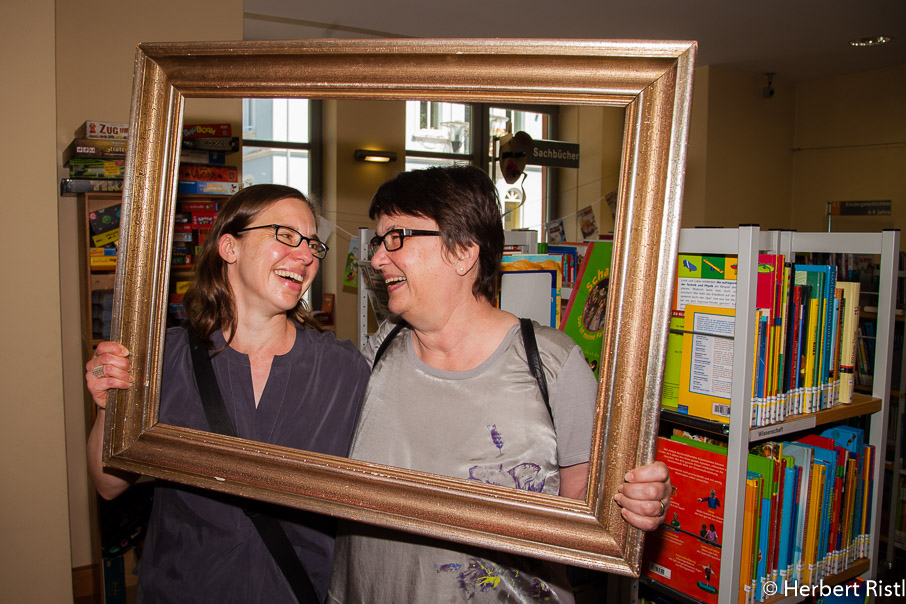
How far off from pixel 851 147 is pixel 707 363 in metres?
7.45

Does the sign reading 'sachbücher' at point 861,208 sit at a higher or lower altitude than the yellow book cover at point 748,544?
higher

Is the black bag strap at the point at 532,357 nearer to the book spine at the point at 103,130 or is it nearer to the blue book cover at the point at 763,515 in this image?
the blue book cover at the point at 763,515

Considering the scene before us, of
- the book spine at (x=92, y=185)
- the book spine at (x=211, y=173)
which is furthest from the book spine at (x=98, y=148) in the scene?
the book spine at (x=211, y=173)

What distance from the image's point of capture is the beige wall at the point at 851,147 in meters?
7.39

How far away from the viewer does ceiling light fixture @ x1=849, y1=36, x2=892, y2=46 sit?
627 cm

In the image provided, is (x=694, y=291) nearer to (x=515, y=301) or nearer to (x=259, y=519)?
(x=515, y=301)

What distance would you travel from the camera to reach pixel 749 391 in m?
2.07

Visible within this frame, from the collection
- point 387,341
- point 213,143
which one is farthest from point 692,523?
point 213,143

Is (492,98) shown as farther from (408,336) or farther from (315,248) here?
(408,336)

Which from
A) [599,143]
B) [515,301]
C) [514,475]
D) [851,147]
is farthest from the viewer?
[851,147]

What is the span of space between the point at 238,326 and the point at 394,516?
21.5 inches

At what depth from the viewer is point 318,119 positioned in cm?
129

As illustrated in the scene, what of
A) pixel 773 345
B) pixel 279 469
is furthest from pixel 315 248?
pixel 773 345

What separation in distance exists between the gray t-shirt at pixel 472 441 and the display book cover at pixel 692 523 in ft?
3.55
